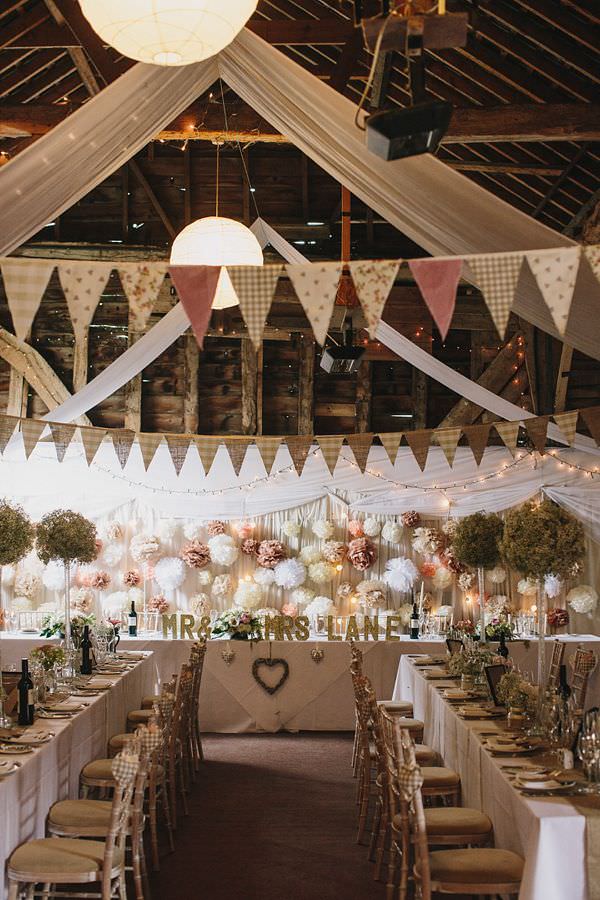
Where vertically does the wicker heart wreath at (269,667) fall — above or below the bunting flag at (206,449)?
below

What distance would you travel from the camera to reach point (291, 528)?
1122 centimetres

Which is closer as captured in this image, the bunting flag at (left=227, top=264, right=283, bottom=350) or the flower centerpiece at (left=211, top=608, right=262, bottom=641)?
the bunting flag at (left=227, top=264, right=283, bottom=350)

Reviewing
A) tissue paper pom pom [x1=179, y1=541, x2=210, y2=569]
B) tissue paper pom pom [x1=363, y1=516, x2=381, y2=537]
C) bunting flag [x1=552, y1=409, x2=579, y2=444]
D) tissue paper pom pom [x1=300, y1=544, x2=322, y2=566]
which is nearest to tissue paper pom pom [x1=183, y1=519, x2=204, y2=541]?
tissue paper pom pom [x1=179, y1=541, x2=210, y2=569]

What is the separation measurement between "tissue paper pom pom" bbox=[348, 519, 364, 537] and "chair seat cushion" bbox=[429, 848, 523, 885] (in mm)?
6894

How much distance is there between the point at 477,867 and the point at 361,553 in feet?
22.6

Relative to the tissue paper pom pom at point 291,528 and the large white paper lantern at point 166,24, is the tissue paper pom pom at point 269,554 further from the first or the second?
the large white paper lantern at point 166,24

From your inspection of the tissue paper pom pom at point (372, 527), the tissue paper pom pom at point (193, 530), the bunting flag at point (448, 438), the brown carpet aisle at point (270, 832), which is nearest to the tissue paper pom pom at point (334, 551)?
the tissue paper pom pom at point (372, 527)

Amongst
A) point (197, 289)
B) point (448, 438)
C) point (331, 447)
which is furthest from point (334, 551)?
point (197, 289)

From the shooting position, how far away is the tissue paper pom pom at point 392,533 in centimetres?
1110

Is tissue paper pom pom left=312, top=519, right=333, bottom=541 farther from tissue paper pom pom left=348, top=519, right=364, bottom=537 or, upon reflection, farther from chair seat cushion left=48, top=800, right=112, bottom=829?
chair seat cushion left=48, top=800, right=112, bottom=829

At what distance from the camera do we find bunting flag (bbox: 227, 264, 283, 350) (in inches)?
184

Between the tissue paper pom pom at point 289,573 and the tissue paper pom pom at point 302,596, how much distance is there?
0.08m

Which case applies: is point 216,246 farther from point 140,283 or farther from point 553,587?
point 553,587

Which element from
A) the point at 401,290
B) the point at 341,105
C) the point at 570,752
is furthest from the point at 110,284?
the point at 570,752
